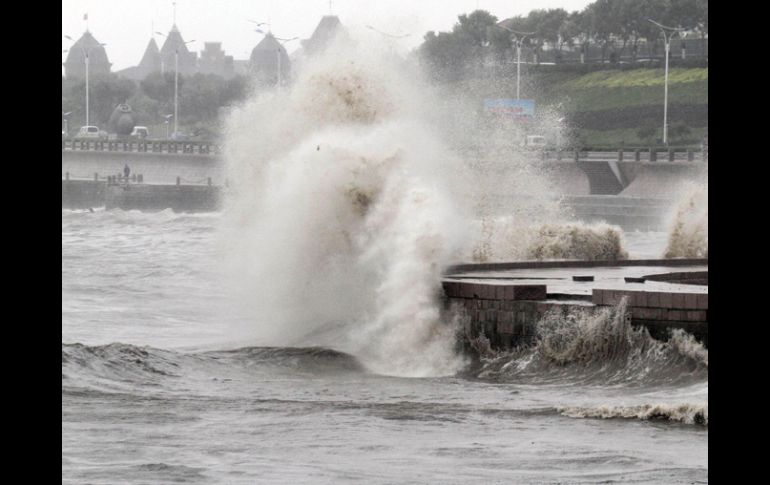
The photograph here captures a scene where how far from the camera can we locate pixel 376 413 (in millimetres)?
9438

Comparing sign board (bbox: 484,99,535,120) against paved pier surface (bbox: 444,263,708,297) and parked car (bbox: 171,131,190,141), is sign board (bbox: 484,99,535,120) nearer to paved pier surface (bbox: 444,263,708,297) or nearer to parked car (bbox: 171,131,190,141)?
parked car (bbox: 171,131,190,141)

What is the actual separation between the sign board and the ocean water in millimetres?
43226

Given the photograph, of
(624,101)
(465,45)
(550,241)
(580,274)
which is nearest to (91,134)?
(465,45)

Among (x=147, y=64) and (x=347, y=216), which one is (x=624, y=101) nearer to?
(x=347, y=216)

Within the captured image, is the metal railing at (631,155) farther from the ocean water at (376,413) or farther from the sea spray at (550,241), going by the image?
the ocean water at (376,413)

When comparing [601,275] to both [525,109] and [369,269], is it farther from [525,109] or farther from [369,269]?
[525,109]

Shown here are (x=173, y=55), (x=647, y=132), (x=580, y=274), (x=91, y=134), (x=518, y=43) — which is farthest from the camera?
(x=173, y=55)

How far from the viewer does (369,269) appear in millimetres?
14195

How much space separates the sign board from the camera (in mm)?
58478

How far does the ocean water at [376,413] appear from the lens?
720cm

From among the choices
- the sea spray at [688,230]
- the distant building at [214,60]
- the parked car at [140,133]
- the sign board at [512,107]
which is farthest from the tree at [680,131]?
the distant building at [214,60]

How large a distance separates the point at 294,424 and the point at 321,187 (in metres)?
6.80

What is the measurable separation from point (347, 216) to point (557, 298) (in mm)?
3620

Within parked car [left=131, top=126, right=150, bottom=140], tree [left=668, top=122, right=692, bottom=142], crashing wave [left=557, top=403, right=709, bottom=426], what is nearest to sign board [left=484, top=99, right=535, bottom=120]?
tree [left=668, top=122, right=692, bottom=142]
